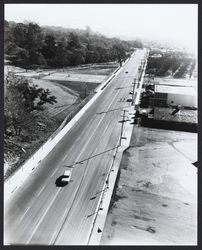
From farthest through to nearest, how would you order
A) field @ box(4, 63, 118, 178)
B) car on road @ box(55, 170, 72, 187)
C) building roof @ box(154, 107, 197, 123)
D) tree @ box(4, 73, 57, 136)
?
building roof @ box(154, 107, 197, 123)
tree @ box(4, 73, 57, 136)
field @ box(4, 63, 118, 178)
car on road @ box(55, 170, 72, 187)

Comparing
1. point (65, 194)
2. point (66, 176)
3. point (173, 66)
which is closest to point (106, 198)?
point (65, 194)

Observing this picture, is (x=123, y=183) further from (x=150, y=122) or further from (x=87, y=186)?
(x=150, y=122)

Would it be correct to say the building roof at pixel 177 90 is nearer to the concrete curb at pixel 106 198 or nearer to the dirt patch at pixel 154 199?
the concrete curb at pixel 106 198

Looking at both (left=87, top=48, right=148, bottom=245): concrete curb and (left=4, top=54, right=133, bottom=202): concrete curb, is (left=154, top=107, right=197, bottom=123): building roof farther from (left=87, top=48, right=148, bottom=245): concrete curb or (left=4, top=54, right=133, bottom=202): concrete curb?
(left=4, top=54, right=133, bottom=202): concrete curb

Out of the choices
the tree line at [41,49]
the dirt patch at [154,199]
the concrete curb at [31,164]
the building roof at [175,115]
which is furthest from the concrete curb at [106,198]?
the tree line at [41,49]

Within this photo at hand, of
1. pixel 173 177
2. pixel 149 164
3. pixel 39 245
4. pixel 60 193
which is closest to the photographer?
pixel 39 245

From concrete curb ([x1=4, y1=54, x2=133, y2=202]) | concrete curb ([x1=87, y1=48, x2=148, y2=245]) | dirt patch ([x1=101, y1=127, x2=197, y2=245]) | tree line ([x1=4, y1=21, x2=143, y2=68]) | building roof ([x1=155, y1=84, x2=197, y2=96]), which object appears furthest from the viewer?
tree line ([x1=4, y1=21, x2=143, y2=68])

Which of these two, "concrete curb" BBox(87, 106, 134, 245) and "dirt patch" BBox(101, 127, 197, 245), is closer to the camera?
"concrete curb" BBox(87, 106, 134, 245)

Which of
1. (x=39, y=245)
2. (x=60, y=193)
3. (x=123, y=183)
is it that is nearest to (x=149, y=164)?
(x=123, y=183)

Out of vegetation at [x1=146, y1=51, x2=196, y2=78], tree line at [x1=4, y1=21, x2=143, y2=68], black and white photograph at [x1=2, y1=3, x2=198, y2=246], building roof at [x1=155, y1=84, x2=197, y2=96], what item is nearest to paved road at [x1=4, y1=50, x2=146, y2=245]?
black and white photograph at [x1=2, y1=3, x2=198, y2=246]
